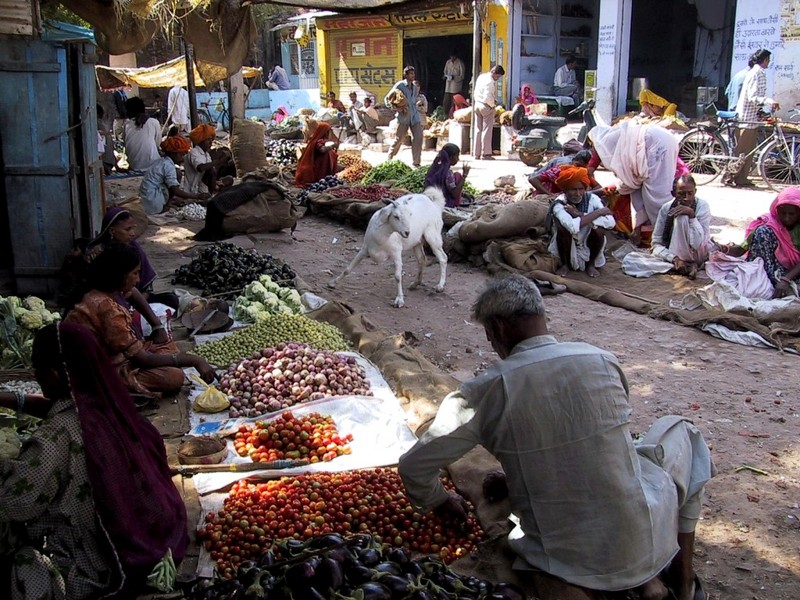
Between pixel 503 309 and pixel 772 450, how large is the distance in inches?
97.3

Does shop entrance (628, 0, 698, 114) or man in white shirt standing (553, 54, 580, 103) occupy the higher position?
shop entrance (628, 0, 698, 114)

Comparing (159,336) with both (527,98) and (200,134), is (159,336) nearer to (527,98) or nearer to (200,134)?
(200,134)

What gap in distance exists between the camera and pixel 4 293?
629cm

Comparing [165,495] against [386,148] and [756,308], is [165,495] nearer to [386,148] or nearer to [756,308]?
[756,308]

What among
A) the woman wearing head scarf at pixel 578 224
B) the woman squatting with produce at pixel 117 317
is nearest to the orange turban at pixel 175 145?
the woman wearing head scarf at pixel 578 224

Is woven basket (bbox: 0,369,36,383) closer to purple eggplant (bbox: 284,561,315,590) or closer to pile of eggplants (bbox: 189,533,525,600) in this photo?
pile of eggplants (bbox: 189,533,525,600)

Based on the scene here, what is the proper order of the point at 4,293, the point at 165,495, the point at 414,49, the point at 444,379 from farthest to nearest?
the point at 414,49
the point at 4,293
the point at 444,379
the point at 165,495

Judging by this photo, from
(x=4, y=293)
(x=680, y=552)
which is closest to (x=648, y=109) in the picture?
(x=4, y=293)

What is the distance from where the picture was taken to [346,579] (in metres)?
2.37

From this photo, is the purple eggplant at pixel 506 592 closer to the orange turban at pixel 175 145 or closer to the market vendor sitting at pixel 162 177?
the market vendor sitting at pixel 162 177

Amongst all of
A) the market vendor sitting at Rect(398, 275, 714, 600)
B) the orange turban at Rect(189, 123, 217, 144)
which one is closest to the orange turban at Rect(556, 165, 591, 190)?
the market vendor sitting at Rect(398, 275, 714, 600)

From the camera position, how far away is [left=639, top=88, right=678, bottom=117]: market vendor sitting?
1436 centimetres

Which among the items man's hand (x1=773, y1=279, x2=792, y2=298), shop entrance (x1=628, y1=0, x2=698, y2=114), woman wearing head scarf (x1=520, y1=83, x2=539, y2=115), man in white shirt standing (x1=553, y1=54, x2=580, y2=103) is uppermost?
Result: shop entrance (x1=628, y1=0, x2=698, y2=114)

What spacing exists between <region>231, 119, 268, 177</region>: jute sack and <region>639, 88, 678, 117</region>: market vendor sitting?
23.2ft
